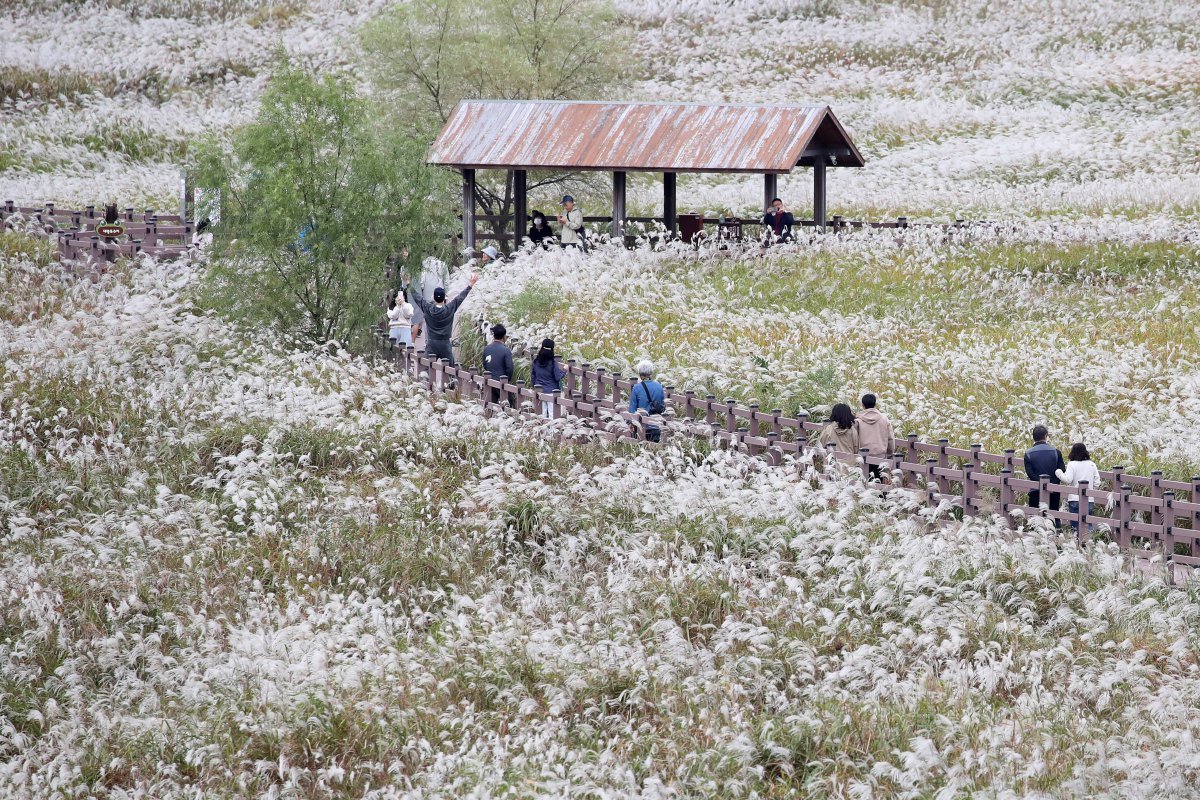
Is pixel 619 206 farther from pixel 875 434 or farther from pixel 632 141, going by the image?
pixel 875 434

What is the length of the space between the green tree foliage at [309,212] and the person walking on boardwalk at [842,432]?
886cm

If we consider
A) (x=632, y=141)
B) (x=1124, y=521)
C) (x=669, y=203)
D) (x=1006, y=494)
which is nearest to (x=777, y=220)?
(x=669, y=203)

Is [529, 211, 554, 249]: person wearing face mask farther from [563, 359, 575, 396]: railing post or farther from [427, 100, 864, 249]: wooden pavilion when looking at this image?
[563, 359, 575, 396]: railing post

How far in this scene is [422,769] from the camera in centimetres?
935

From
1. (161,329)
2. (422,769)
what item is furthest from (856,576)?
(161,329)

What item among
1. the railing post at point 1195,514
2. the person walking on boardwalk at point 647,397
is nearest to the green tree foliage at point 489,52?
the person walking on boardwalk at point 647,397

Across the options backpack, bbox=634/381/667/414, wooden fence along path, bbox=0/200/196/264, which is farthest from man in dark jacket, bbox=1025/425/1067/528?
wooden fence along path, bbox=0/200/196/264

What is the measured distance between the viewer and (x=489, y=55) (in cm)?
3428

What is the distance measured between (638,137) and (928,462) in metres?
15.2

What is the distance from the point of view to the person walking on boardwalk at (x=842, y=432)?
1518 cm

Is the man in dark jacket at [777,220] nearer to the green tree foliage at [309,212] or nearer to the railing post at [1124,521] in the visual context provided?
the green tree foliage at [309,212]

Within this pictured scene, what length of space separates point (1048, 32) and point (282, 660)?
5286cm

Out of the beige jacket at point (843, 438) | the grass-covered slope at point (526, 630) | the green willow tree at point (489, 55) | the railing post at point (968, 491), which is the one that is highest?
the green willow tree at point (489, 55)

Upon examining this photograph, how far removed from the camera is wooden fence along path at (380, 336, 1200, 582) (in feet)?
43.7
